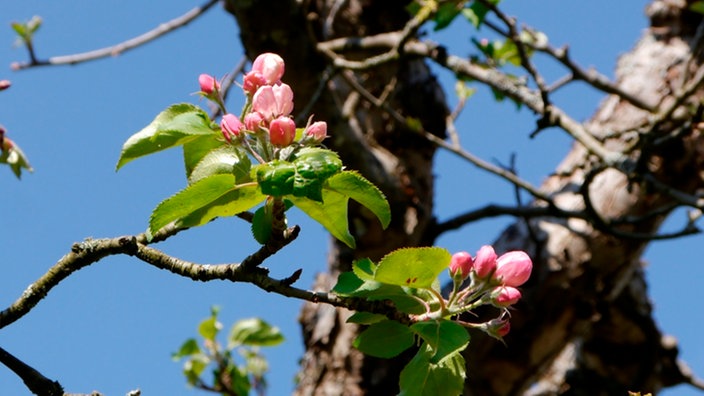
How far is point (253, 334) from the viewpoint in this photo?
12.7ft

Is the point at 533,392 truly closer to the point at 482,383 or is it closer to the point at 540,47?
the point at 482,383

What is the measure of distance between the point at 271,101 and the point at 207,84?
0.59ft

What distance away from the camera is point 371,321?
49.5 inches

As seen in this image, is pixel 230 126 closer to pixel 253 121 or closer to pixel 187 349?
pixel 253 121

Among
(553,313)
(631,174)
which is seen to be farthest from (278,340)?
(631,174)

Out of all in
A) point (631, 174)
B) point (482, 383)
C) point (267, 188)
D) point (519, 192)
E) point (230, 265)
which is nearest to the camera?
point (267, 188)

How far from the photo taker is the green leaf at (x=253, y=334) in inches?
151

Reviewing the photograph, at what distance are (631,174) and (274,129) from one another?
1829 mm

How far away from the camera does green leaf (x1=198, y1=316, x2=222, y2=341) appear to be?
3.70 meters

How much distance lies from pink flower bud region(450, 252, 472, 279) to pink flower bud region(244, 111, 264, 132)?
0.33 m

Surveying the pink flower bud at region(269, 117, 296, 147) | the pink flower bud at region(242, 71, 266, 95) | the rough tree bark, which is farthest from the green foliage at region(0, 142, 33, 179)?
the rough tree bark

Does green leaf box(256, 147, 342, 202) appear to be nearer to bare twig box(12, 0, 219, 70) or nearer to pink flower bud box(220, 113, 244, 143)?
pink flower bud box(220, 113, 244, 143)

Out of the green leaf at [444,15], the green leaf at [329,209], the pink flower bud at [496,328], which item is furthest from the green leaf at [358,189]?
the green leaf at [444,15]

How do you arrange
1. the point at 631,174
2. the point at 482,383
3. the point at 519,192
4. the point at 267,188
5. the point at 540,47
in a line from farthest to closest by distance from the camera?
the point at 482,383
the point at 540,47
the point at 519,192
the point at 631,174
the point at 267,188
